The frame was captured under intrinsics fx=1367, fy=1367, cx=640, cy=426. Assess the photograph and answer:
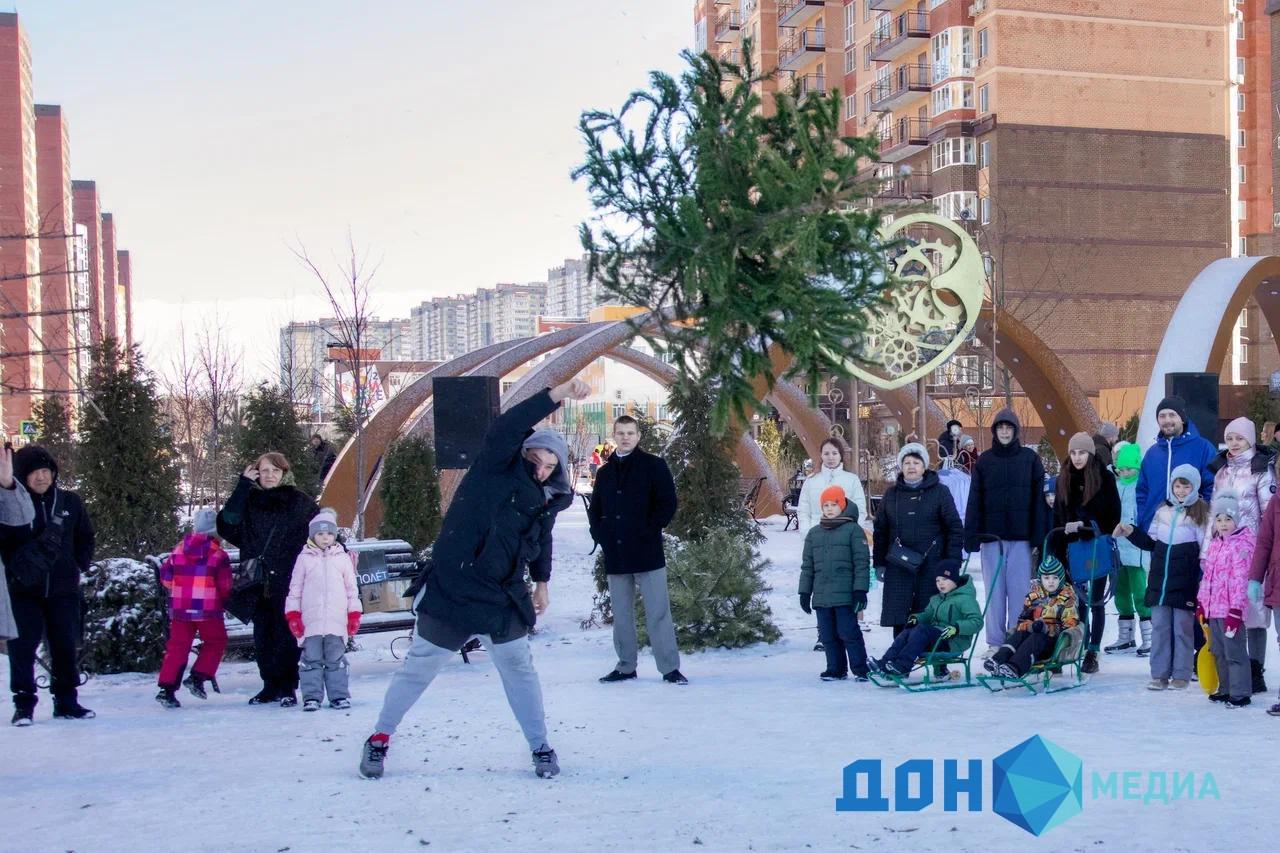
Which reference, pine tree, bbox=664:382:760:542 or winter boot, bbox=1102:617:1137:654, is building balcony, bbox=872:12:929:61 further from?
winter boot, bbox=1102:617:1137:654

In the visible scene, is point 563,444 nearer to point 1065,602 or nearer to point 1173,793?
point 1173,793

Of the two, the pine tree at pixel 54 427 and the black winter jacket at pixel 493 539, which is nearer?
the black winter jacket at pixel 493 539

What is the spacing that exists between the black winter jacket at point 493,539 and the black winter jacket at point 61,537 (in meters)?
2.93

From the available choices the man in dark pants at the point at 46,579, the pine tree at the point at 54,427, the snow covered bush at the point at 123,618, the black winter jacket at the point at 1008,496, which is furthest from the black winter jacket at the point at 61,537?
the pine tree at the point at 54,427

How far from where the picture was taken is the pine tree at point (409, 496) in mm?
15117

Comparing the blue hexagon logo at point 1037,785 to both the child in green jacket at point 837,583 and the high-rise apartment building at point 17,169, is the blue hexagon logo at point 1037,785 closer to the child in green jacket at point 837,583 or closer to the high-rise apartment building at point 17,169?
the child in green jacket at point 837,583

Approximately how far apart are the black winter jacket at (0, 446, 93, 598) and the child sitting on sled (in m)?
5.40

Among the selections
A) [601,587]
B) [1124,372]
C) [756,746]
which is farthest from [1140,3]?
[756,746]

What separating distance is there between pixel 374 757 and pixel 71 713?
9.21ft

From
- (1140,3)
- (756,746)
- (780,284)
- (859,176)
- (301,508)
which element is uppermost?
(1140,3)

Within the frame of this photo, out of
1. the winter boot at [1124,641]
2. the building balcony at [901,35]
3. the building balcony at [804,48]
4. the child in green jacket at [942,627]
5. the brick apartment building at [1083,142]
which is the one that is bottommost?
the winter boot at [1124,641]

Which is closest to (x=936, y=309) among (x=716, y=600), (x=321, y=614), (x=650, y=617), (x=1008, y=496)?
(x=716, y=600)

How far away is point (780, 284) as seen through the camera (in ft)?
16.3

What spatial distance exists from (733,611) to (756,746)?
3892mm
